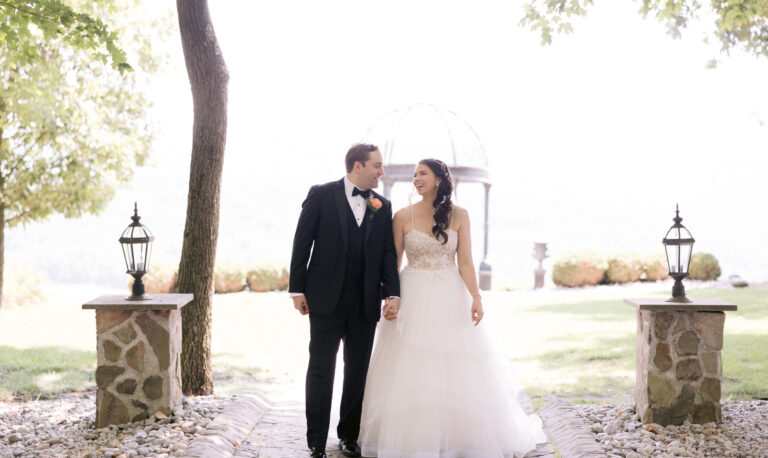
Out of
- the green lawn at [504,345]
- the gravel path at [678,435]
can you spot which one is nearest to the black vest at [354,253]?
the green lawn at [504,345]

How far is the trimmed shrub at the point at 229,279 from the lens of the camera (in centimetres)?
1480

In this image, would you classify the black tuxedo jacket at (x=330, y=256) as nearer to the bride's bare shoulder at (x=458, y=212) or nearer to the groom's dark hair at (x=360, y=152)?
the groom's dark hair at (x=360, y=152)

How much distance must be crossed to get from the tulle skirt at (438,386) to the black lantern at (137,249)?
75.0 inches

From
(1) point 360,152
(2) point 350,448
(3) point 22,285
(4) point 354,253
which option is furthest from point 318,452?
(3) point 22,285

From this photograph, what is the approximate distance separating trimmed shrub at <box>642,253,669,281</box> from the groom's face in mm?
14134

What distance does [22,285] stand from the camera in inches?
611

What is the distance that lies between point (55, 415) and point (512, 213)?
29679 mm

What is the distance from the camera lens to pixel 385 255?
Answer: 3.94 metres

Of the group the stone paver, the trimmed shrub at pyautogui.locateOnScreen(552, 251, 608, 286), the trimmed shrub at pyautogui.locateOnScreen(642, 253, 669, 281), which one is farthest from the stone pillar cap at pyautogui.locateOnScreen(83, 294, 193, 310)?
Result: the trimmed shrub at pyautogui.locateOnScreen(642, 253, 669, 281)

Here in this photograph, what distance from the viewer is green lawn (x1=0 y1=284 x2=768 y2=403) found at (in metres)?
6.57

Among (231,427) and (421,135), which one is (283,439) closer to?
(231,427)

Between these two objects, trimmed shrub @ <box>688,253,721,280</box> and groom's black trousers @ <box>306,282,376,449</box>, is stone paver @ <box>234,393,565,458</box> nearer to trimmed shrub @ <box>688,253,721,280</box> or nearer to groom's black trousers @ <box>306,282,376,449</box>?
groom's black trousers @ <box>306,282,376,449</box>

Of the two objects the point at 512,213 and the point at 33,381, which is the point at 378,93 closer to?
the point at 512,213

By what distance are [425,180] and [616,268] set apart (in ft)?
44.4
